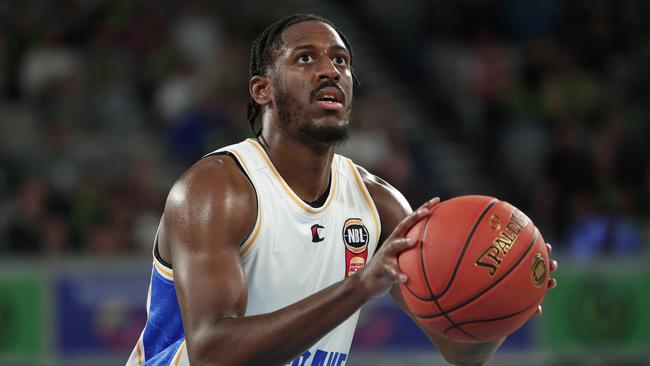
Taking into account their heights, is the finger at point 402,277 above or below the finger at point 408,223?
below

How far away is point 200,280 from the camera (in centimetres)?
362

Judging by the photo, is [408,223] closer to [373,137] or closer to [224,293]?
[224,293]

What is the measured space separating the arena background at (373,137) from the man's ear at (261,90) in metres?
4.75

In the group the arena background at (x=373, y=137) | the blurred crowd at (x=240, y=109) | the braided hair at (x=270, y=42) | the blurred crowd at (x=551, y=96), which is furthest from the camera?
the blurred crowd at (x=551, y=96)

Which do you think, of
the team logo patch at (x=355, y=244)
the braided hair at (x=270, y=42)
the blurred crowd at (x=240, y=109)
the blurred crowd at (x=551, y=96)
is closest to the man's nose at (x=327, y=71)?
the braided hair at (x=270, y=42)

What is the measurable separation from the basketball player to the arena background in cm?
467

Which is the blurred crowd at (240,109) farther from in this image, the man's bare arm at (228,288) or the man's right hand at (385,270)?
the man's right hand at (385,270)

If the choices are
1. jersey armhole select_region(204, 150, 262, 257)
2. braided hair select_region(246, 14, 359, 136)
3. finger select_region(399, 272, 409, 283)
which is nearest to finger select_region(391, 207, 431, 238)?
finger select_region(399, 272, 409, 283)

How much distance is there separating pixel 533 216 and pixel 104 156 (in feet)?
14.9

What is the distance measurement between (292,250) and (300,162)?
44cm

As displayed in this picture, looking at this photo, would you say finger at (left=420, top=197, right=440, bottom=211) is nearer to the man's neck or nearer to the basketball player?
the basketball player

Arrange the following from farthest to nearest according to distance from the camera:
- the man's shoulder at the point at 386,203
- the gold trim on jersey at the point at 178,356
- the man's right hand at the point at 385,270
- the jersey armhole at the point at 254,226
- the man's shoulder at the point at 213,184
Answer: the man's shoulder at the point at 386,203
the gold trim on jersey at the point at 178,356
the jersey armhole at the point at 254,226
the man's shoulder at the point at 213,184
the man's right hand at the point at 385,270

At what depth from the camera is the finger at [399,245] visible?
11.3 ft

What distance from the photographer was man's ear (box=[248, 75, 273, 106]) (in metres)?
4.42
